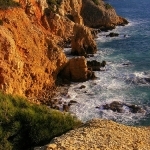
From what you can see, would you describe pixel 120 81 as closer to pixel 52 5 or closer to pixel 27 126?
pixel 52 5

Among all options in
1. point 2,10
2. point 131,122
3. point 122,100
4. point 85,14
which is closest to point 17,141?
point 131,122

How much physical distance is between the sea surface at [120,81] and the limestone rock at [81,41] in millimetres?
2010

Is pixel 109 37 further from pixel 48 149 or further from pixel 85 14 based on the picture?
pixel 48 149

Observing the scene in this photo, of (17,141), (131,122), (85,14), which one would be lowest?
(131,122)

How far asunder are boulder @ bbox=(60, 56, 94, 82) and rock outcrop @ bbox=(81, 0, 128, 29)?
96.4 ft

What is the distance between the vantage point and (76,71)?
168ft

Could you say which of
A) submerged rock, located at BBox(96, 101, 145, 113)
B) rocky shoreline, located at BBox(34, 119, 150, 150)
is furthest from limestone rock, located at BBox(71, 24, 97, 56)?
rocky shoreline, located at BBox(34, 119, 150, 150)

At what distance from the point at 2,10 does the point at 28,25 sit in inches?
173

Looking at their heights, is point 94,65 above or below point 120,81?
above

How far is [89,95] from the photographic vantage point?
47.7 metres

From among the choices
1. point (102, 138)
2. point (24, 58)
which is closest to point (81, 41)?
point (24, 58)

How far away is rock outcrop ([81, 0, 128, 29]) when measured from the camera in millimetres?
→ 79875

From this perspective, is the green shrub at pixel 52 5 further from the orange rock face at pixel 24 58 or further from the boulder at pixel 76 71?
the boulder at pixel 76 71

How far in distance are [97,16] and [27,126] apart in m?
57.4
